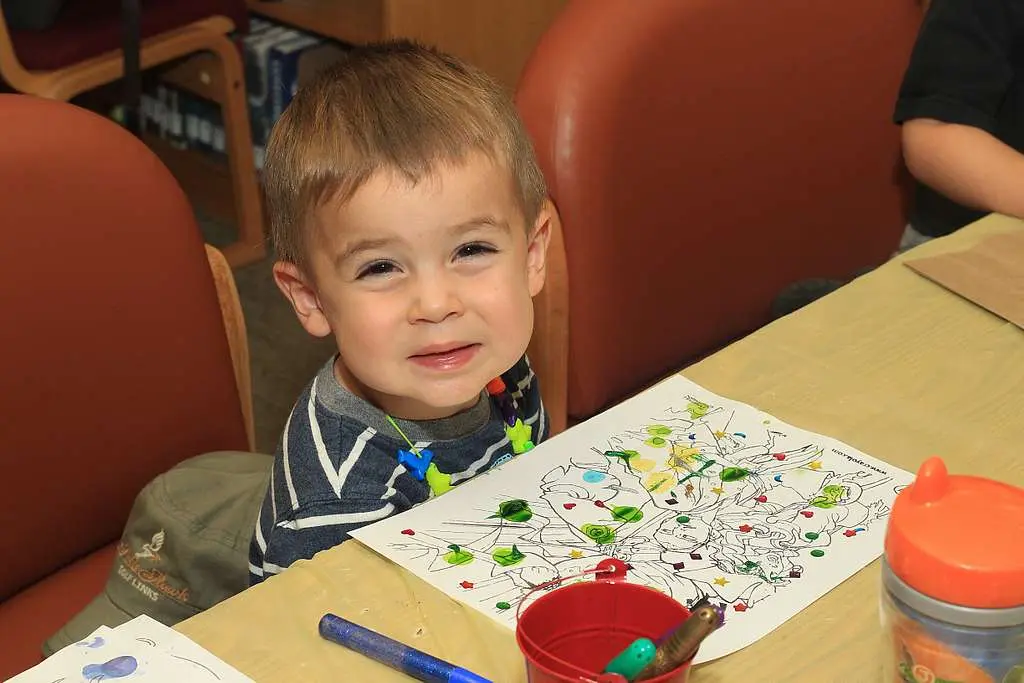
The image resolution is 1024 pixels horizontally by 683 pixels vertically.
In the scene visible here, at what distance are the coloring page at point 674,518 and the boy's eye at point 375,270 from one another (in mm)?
166

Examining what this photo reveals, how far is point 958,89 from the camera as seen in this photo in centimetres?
148

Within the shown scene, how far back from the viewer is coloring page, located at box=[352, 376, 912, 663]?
31.0 inches

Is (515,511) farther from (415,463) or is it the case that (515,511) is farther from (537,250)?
(537,250)

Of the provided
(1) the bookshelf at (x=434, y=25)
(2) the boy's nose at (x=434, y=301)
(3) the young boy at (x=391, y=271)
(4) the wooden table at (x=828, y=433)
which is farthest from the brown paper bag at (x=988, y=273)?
(1) the bookshelf at (x=434, y=25)

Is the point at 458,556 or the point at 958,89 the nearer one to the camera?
the point at 458,556

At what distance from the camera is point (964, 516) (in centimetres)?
59

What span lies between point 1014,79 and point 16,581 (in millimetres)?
1238

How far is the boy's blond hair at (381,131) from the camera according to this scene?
0.94m

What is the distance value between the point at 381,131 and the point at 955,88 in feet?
2.69

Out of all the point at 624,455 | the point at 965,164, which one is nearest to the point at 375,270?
the point at 624,455

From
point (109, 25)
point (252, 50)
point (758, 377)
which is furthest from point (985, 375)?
point (252, 50)

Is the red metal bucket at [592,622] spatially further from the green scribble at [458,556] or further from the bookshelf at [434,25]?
the bookshelf at [434,25]

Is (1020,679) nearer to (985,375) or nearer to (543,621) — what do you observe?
(543,621)

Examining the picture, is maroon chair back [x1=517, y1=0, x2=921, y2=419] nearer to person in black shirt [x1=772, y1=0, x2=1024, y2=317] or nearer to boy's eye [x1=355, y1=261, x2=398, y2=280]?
person in black shirt [x1=772, y1=0, x2=1024, y2=317]
